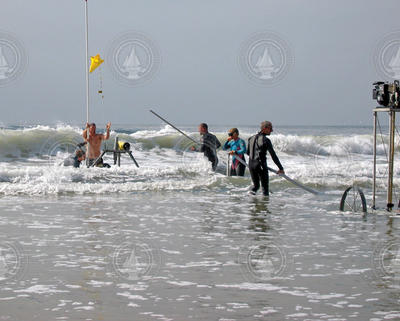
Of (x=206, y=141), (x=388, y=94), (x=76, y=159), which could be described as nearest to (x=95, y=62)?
(x=76, y=159)

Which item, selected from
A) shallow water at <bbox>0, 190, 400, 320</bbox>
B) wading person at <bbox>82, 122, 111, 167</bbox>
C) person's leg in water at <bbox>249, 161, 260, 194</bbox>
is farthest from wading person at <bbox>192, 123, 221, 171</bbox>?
shallow water at <bbox>0, 190, 400, 320</bbox>

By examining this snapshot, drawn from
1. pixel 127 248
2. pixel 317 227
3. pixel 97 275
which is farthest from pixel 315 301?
pixel 317 227

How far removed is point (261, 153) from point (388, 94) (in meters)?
4.13

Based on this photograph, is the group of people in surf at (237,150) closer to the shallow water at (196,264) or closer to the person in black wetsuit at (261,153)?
the person in black wetsuit at (261,153)

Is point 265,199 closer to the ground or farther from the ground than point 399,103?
closer to the ground

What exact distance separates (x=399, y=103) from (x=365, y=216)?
2.11 meters

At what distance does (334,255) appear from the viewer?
26.4 ft

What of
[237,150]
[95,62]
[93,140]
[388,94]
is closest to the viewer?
[388,94]

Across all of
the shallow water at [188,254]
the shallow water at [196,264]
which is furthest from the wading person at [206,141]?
the shallow water at [196,264]

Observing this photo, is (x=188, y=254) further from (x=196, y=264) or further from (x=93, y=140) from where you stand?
(x=93, y=140)

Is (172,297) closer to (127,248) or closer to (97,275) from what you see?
(97,275)

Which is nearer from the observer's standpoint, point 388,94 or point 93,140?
point 388,94

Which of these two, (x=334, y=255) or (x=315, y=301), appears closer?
(x=315, y=301)

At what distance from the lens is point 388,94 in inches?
409
